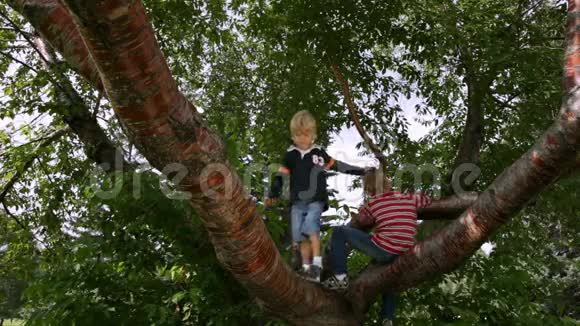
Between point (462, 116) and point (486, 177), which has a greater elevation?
point (462, 116)

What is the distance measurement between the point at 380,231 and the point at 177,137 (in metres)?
2.42

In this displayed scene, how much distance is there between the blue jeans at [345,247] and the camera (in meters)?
4.12

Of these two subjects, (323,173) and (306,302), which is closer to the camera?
(306,302)

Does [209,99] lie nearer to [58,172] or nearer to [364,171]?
[58,172]

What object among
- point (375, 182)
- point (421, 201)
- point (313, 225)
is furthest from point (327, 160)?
point (421, 201)

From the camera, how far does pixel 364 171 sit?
14.9ft

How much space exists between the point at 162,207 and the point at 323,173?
56.5 inches

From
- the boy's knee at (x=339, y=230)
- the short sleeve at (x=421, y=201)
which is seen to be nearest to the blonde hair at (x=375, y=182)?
the short sleeve at (x=421, y=201)

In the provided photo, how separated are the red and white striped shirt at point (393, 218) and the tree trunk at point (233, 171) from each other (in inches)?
9.2

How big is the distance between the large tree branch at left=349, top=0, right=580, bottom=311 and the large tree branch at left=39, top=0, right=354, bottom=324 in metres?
0.81

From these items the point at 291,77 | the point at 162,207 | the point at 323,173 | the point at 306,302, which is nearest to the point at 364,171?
the point at 323,173

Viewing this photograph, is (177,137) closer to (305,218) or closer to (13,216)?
(305,218)

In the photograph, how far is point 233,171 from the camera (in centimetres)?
263

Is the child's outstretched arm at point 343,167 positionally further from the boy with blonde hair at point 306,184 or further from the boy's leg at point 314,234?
the boy's leg at point 314,234
